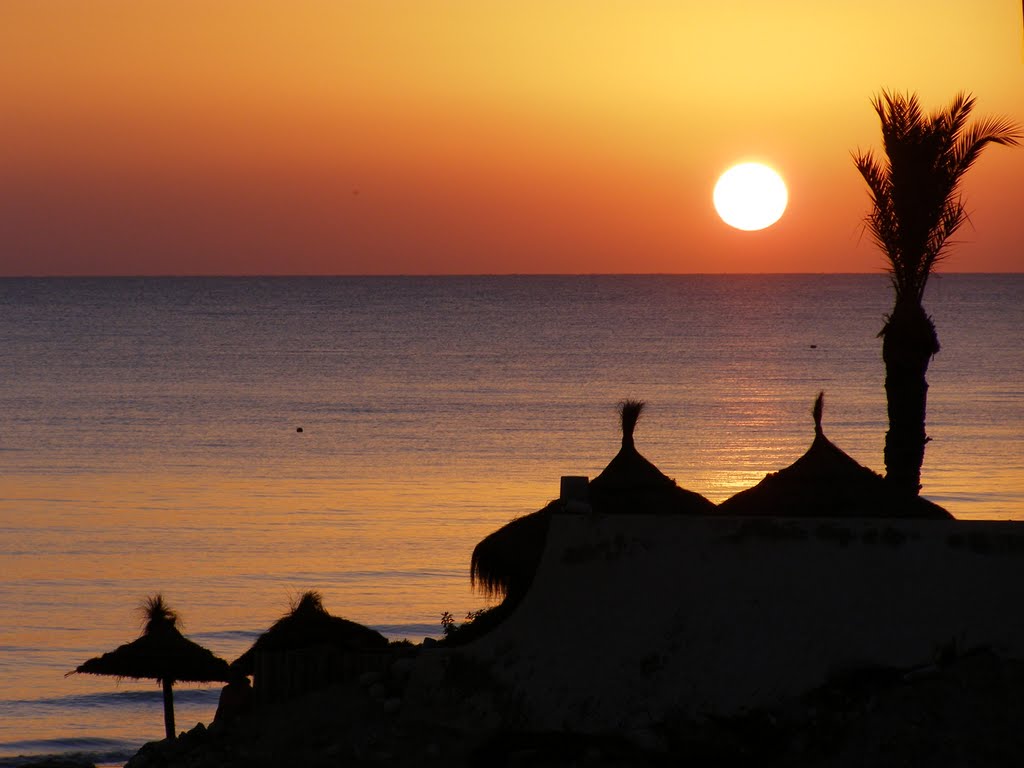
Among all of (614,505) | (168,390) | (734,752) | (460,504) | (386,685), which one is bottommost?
(734,752)

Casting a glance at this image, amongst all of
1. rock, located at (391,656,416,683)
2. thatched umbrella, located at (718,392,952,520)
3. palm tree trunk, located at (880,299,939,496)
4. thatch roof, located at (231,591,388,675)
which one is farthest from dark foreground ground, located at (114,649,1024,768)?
palm tree trunk, located at (880,299,939,496)

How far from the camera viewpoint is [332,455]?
49.3 meters

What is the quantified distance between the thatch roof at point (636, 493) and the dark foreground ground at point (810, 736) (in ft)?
14.5

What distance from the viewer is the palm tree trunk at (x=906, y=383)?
21.5 m

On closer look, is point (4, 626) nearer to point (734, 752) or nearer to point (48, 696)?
point (48, 696)

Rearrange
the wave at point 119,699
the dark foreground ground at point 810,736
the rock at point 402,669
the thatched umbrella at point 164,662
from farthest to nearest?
the wave at point 119,699
the thatched umbrella at point 164,662
the rock at point 402,669
the dark foreground ground at point 810,736

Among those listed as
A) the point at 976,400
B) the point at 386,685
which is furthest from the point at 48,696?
the point at 976,400

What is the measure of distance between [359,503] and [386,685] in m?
24.5

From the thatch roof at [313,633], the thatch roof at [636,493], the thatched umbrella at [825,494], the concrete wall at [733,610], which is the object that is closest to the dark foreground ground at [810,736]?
the concrete wall at [733,610]

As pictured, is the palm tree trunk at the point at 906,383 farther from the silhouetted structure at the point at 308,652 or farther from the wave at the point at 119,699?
the wave at the point at 119,699

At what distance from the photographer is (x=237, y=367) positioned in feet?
299

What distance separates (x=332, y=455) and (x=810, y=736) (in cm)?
3818

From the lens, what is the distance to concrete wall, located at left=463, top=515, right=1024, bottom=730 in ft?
39.5

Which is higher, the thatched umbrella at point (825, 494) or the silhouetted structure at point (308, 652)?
the thatched umbrella at point (825, 494)
